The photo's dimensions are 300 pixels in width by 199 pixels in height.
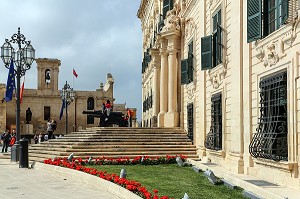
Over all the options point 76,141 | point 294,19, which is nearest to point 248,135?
point 294,19

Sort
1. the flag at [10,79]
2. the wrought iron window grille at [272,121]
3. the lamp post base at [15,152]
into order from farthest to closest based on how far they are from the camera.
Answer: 1. the flag at [10,79]
2. the lamp post base at [15,152]
3. the wrought iron window grille at [272,121]

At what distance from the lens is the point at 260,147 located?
38.6 feet

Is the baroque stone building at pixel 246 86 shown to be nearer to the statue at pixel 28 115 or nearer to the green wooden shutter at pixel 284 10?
the green wooden shutter at pixel 284 10

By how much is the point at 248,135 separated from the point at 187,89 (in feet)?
32.0

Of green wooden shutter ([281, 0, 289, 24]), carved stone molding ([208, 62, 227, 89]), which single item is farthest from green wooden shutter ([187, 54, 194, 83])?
green wooden shutter ([281, 0, 289, 24])

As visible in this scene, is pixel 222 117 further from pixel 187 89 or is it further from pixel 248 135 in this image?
pixel 187 89

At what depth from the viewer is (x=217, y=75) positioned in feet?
54.3

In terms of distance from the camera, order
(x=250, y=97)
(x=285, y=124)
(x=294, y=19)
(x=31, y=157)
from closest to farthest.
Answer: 1. (x=294, y=19)
2. (x=285, y=124)
3. (x=250, y=97)
4. (x=31, y=157)

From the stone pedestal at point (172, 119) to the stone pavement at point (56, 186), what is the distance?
9435mm

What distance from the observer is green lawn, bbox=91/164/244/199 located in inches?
396

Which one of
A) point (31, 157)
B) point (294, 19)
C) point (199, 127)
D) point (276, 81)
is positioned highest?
point (294, 19)

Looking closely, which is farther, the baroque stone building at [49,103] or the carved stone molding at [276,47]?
the baroque stone building at [49,103]

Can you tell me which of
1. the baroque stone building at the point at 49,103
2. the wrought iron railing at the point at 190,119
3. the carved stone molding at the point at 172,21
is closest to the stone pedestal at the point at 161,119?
the wrought iron railing at the point at 190,119

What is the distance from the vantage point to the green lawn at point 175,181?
10.1 m
